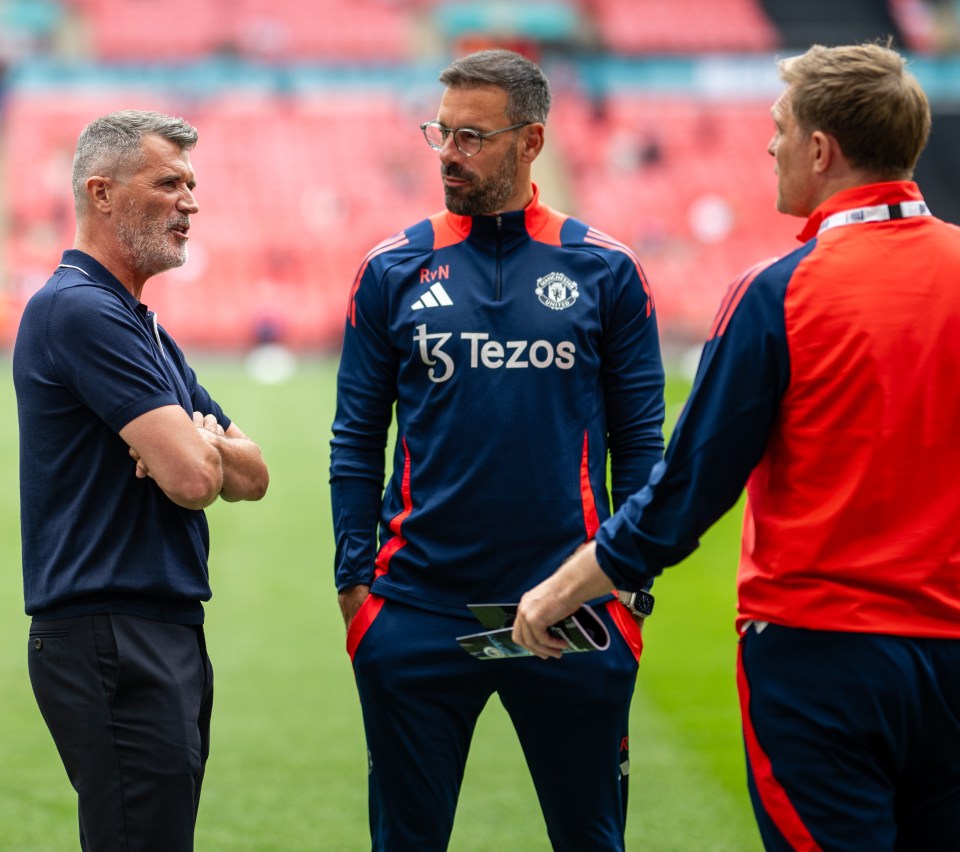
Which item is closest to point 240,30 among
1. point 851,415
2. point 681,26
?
point 681,26

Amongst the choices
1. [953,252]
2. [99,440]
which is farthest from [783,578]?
[99,440]

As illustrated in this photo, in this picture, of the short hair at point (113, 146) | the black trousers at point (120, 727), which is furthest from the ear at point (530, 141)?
the black trousers at point (120, 727)

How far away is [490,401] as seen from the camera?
2861 millimetres

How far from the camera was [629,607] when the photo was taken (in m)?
2.94

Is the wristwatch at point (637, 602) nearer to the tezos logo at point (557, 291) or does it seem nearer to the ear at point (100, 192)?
the tezos logo at point (557, 291)

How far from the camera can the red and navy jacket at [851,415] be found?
213 cm

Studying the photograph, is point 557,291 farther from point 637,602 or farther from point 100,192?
point 100,192

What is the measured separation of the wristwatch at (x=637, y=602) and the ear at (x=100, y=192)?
1.37 meters

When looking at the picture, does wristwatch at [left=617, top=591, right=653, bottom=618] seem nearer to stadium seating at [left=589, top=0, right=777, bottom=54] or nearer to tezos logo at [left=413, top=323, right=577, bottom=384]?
tezos logo at [left=413, top=323, right=577, bottom=384]

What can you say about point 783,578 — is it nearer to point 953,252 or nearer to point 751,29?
point 953,252

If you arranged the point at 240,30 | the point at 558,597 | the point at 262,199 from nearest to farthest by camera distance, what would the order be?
1. the point at 558,597
2. the point at 262,199
3. the point at 240,30

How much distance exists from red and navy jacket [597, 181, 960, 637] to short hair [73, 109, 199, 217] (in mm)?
1340

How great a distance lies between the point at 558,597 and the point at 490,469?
1.77ft

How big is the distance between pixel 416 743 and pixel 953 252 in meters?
1.49
